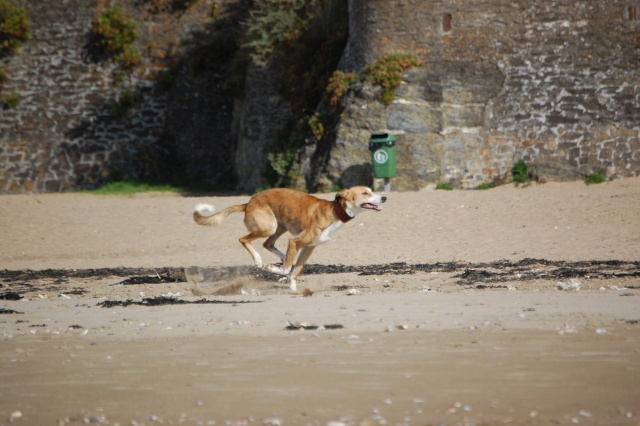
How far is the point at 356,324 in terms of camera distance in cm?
935

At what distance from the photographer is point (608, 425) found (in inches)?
233

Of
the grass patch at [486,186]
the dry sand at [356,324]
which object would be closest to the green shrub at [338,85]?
the grass patch at [486,186]

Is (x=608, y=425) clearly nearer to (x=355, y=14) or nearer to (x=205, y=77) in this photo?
(x=355, y=14)

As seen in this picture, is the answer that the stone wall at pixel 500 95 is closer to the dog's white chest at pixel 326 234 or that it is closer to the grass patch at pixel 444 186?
the grass patch at pixel 444 186

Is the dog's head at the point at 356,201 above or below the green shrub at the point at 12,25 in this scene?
below

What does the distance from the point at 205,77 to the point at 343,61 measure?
7.05 meters

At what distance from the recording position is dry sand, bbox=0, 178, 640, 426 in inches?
261

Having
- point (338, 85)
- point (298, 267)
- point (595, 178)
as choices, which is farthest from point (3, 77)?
point (298, 267)

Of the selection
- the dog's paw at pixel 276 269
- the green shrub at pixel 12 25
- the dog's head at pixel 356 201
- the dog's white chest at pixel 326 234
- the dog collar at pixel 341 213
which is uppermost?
the green shrub at pixel 12 25

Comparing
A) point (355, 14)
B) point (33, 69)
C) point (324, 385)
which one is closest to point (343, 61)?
point (355, 14)

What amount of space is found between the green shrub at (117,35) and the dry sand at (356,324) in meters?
11.4

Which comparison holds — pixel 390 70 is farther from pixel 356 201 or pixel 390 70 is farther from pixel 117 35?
pixel 117 35

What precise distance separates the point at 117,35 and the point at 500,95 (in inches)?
485

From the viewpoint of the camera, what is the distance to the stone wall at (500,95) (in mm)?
20172
